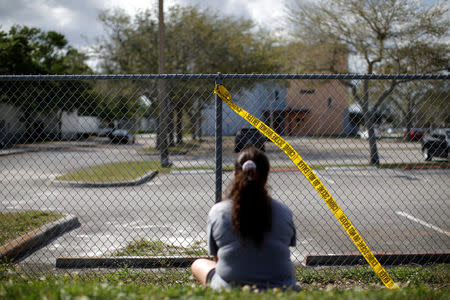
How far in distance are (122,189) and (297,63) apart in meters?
10.4

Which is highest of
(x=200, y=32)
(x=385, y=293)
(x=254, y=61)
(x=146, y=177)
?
(x=200, y=32)

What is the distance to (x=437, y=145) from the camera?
1568 centimetres

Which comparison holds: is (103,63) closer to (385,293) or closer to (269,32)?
(269,32)

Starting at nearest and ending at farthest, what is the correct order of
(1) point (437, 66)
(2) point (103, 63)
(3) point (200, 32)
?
(1) point (437, 66) < (3) point (200, 32) < (2) point (103, 63)

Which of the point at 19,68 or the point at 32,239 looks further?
the point at 19,68

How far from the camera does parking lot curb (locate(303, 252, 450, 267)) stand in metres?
4.46

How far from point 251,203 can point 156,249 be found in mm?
2893

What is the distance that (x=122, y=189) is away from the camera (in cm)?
978

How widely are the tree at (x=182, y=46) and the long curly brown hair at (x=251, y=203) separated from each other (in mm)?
18461

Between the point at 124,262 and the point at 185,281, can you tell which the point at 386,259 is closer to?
the point at 185,281

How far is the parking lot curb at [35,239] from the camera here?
4.51m

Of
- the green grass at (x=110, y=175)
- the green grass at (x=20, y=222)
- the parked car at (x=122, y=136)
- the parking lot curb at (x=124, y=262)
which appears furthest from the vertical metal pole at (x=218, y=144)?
the green grass at (x=110, y=175)

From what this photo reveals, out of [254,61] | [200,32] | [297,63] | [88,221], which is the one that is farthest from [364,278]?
[254,61]

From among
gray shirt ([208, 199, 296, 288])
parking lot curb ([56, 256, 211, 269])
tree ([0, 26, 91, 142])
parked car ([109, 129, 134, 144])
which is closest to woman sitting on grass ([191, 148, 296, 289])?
gray shirt ([208, 199, 296, 288])
